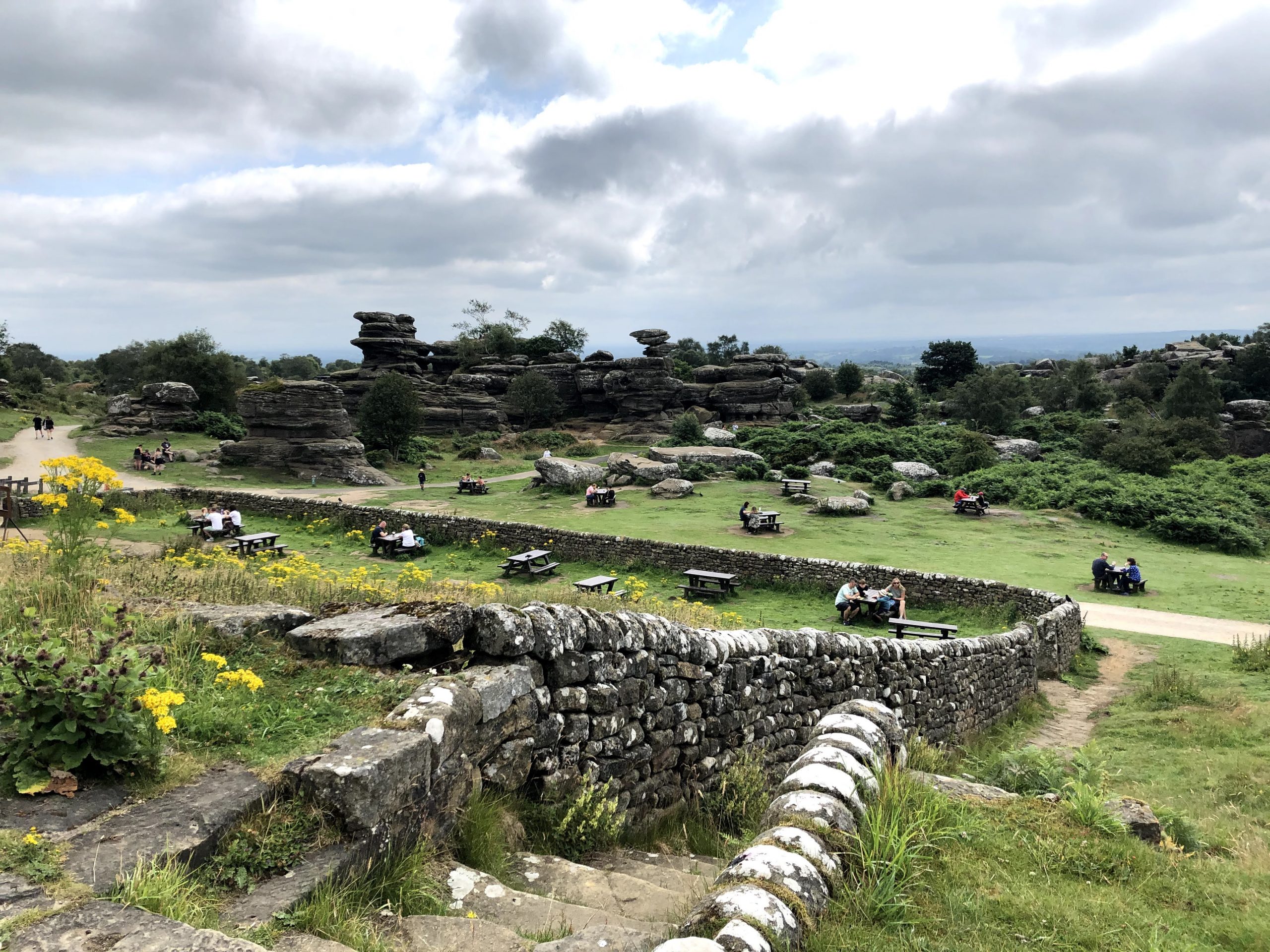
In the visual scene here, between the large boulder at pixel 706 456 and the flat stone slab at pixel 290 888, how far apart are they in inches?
1346

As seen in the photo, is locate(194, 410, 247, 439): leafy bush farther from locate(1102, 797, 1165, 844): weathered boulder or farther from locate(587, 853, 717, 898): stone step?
locate(1102, 797, 1165, 844): weathered boulder

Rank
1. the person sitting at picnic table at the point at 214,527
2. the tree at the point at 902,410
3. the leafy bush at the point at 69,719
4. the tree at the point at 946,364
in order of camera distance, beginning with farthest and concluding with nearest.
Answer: the tree at the point at 946,364 → the tree at the point at 902,410 → the person sitting at picnic table at the point at 214,527 → the leafy bush at the point at 69,719

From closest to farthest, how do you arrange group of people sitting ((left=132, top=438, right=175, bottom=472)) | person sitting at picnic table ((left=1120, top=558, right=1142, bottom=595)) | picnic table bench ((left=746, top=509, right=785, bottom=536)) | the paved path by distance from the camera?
1. the paved path
2. person sitting at picnic table ((left=1120, top=558, right=1142, bottom=595))
3. picnic table bench ((left=746, top=509, right=785, bottom=536))
4. group of people sitting ((left=132, top=438, right=175, bottom=472))

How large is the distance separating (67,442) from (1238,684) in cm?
4861

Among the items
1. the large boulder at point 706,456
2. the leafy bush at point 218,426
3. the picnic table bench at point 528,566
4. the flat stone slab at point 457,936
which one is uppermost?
the leafy bush at point 218,426

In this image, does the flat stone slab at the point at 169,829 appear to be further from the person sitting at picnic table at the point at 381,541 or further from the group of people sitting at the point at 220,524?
the group of people sitting at the point at 220,524

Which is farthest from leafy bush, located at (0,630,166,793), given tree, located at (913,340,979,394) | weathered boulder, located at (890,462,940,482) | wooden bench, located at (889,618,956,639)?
tree, located at (913,340,979,394)

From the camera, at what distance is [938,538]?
76.6 ft

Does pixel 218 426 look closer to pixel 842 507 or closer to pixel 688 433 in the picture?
pixel 688 433

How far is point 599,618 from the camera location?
5.68 meters

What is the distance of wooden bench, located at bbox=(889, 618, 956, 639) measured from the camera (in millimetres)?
13578

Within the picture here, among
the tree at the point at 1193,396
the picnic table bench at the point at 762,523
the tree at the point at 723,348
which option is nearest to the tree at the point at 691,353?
the tree at the point at 723,348

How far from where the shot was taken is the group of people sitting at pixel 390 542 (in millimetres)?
20219

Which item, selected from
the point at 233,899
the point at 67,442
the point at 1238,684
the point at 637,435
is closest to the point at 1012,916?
the point at 233,899
